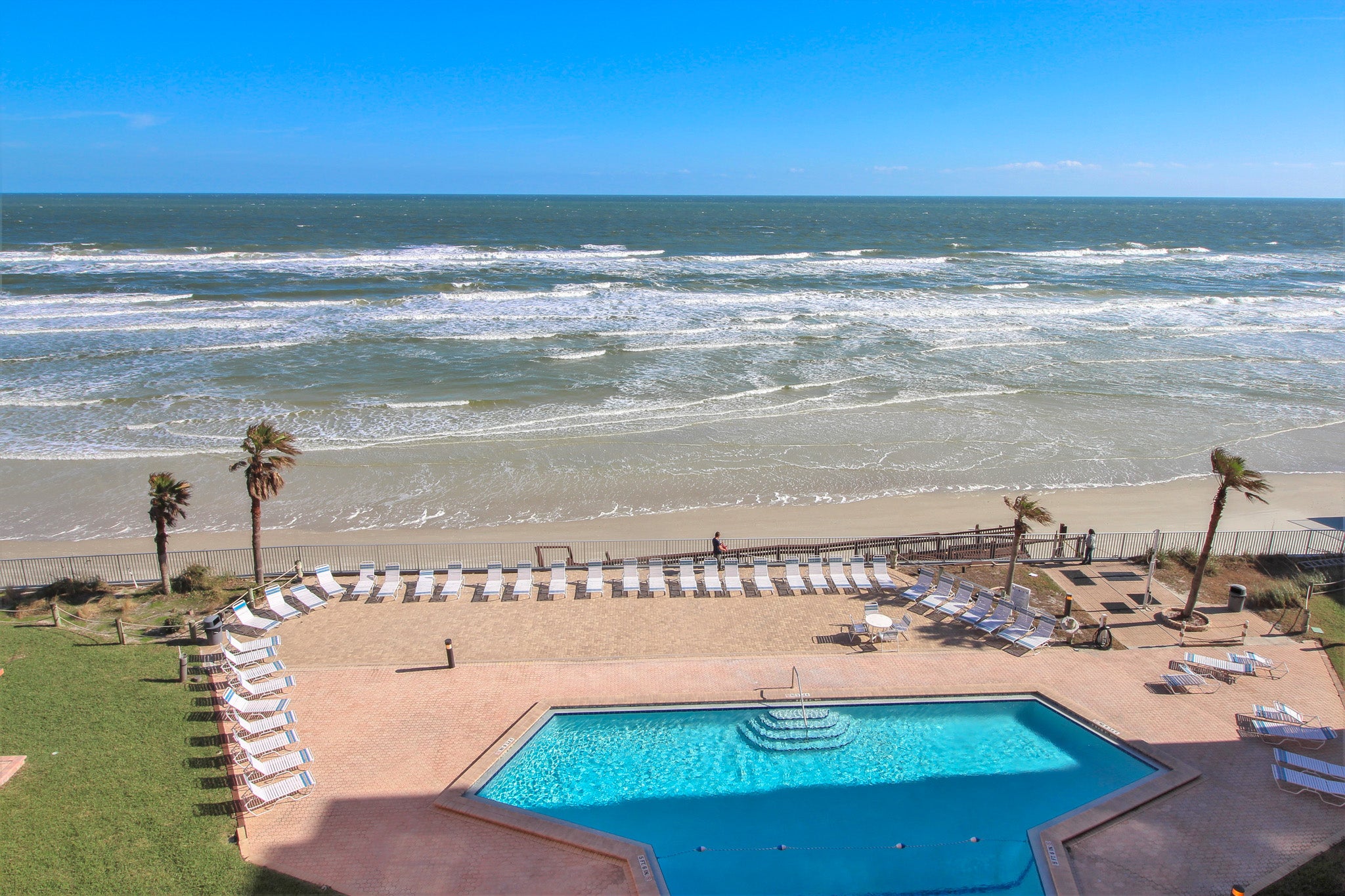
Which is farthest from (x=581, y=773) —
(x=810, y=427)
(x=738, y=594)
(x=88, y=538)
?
(x=810, y=427)

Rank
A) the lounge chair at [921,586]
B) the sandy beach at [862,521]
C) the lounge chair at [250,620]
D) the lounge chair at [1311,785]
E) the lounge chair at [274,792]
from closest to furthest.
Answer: the lounge chair at [274,792]
the lounge chair at [1311,785]
the lounge chair at [250,620]
the lounge chair at [921,586]
the sandy beach at [862,521]

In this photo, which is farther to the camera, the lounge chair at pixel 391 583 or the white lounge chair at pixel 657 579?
the white lounge chair at pixel 657 579

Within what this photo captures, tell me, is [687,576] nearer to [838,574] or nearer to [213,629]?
[838,574]

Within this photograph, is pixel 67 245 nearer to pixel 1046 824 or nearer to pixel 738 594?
pixel 738 594

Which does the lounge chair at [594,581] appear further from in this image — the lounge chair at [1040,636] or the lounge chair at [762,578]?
the lounge chair at [1040,636]

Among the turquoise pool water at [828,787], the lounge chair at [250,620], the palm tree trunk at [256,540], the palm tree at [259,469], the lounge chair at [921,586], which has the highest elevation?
the palm tree at [259,469]

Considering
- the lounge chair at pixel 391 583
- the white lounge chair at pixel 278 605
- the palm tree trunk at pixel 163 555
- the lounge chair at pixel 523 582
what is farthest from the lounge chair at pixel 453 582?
the palm tree trunk at pixel 163 555
